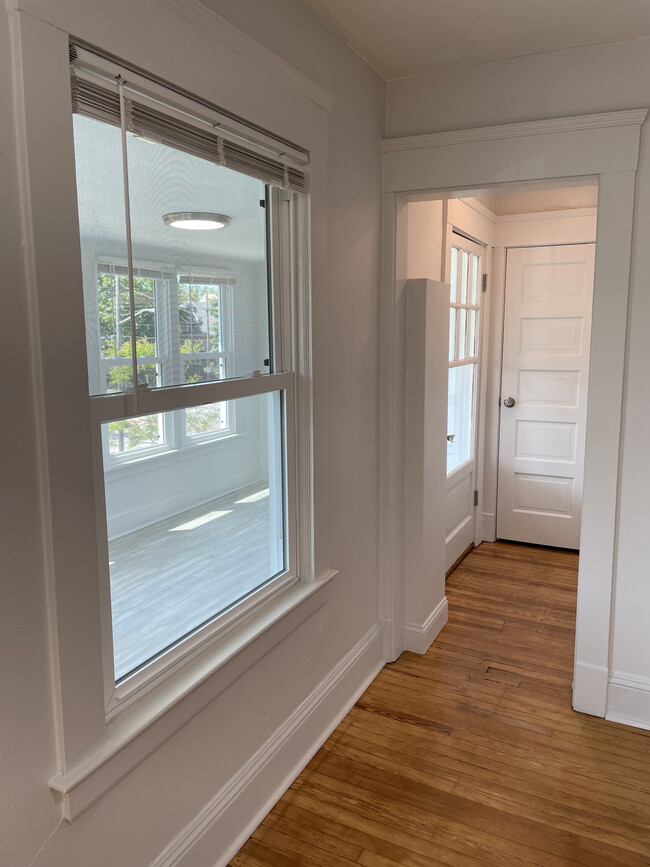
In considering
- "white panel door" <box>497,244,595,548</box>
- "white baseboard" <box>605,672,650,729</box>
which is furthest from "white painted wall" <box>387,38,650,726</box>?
"white panel door" <box>497,244,595,548</box>

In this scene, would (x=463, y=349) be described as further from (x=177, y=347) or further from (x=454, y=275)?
(x=177, y=347)

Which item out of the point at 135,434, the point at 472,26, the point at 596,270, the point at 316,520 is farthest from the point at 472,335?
the point at 135,434

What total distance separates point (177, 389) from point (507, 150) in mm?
1643

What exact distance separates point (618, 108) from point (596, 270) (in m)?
0.55

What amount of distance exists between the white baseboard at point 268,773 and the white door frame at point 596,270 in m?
0.56

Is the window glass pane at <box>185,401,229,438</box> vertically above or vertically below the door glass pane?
below

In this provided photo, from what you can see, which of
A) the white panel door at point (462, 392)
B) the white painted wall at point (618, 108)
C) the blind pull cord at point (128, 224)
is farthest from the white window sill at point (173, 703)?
the white panel door at point (462, 392)

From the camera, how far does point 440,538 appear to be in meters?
3.23

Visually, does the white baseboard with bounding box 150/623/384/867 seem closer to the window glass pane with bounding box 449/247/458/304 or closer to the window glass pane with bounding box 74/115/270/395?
the window glass pane with bounding box 74/115/270/395

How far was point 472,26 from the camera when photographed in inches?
86.1

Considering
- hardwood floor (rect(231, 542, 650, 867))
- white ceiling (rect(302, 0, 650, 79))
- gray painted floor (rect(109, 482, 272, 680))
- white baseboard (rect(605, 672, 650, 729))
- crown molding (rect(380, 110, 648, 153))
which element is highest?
white ceiling (rect(302, 0, 650, 79))

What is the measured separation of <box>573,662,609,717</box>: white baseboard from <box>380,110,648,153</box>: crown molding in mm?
1991

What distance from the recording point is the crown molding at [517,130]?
2291 mm

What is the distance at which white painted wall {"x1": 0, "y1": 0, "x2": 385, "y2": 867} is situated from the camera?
1.21m
